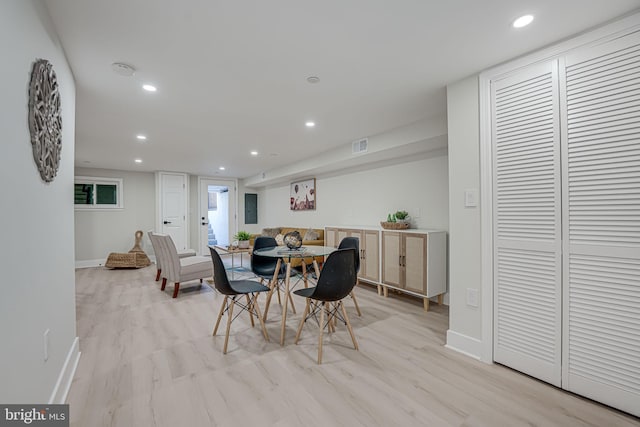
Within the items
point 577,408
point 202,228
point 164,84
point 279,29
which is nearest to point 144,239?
point 202,228

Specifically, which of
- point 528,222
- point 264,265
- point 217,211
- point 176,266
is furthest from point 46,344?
point 217,211

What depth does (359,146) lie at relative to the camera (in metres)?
4.29

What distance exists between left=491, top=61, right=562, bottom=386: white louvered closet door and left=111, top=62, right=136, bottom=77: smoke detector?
2881 mm

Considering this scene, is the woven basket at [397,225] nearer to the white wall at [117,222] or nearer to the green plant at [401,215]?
the green plant at [401,215]

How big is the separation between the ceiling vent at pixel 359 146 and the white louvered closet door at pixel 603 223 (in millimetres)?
2495

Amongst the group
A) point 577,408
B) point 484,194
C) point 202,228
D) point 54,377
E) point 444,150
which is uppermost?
point 444,150

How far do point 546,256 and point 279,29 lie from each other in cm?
236

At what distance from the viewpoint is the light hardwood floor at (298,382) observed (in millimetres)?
1644

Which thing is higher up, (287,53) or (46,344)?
(287,53)

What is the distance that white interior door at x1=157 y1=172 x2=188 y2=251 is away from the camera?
282 inches

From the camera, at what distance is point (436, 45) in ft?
6.36

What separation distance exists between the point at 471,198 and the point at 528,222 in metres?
0.44

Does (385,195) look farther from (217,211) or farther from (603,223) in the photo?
(217,211)

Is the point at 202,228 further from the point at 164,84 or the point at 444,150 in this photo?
the point at 444,150
